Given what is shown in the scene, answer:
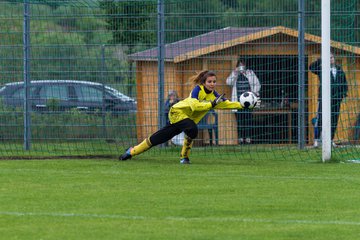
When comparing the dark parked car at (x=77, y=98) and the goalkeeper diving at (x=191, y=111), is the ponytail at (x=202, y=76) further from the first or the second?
the dark parked car at (x=77, y=98)

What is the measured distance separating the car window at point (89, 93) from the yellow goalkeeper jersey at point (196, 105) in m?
3.60

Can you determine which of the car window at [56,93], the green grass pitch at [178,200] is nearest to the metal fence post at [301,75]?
the green grass pitch at [178,200]

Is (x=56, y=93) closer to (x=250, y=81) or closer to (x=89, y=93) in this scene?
(x=89, y=93)

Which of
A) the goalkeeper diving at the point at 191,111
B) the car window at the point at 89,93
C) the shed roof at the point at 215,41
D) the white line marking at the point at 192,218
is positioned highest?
the shed roof at the point at 215,41

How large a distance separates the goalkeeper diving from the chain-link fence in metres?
2.49

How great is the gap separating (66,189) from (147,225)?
320 cm

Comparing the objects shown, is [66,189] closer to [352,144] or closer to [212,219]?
[212,219]

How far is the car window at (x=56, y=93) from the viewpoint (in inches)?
783

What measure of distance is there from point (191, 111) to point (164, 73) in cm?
340

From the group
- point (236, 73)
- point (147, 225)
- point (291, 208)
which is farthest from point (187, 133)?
point (147, 225)

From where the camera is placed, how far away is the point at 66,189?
12.5m

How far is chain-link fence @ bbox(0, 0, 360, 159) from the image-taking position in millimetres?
19156

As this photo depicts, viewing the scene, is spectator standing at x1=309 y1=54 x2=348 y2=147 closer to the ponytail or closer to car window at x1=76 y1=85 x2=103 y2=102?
the ponytail

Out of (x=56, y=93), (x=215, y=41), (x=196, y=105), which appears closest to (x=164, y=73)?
(x=215, y=41)
